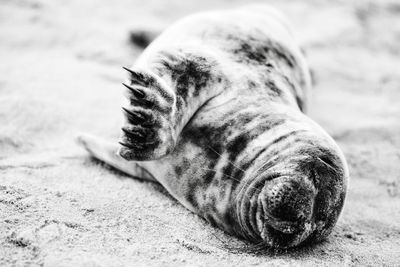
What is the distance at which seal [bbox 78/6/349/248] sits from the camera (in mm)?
1737

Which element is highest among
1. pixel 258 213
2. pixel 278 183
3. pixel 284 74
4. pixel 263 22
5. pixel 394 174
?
pixel 263 22

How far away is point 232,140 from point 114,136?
114 centimetres

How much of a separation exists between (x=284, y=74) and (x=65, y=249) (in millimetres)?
1594

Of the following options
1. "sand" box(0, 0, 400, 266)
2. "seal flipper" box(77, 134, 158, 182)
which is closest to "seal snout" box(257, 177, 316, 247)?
"sand" box(0, 0, 400, 266)

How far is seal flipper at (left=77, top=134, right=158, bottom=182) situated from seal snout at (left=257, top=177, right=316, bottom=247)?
0.82 metres

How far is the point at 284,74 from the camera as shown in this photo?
2494 millimetres

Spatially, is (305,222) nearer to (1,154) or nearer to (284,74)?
(284,74)

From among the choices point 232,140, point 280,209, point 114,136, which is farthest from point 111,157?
point 280,209

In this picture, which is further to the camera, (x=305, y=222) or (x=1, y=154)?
(x=1, y=154)

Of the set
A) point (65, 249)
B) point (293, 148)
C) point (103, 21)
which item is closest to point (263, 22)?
point (293, 148)

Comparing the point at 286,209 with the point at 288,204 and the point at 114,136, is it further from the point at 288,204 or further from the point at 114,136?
the point at 114,136

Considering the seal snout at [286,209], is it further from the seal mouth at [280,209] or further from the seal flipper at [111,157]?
the seal flipper at [111,157]

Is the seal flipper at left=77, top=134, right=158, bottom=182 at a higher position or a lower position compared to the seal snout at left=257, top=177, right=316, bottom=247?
lower

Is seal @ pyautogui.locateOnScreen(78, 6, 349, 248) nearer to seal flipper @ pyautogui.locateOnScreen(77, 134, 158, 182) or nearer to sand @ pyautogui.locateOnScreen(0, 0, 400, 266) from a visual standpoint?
seal flipper @ pyautogui.locateOnScreen(77, 134, 158, 182)
